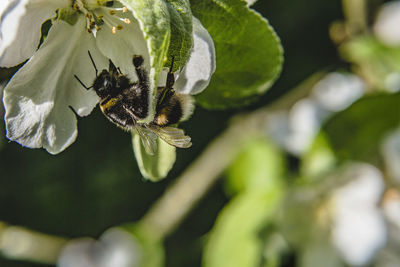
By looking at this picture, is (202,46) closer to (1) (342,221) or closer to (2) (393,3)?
(1) (342,221)

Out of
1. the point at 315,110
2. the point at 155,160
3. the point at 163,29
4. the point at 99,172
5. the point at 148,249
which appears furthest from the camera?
the point at 99,172

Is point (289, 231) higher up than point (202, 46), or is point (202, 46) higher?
point (202, 46)

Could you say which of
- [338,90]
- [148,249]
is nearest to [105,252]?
[148,249]

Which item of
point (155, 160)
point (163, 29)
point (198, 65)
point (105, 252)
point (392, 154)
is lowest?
point (105, 252)

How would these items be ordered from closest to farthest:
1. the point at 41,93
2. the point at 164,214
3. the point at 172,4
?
the point at 172,4 → the point at 41,93 → the point at 164,214

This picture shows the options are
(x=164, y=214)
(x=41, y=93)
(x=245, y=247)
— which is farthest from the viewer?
(x=164, y=214)

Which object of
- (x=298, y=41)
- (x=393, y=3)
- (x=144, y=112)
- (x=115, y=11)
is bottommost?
(x=298, y=41)

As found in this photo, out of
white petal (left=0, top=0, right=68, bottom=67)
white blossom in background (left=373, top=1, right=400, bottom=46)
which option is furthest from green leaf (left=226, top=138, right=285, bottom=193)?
white petal (left=0, top=0, right=68, bottom=67)

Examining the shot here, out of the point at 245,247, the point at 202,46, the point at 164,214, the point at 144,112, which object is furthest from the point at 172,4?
the point at 164,214

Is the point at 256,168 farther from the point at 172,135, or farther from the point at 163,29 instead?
the point at 163,29
